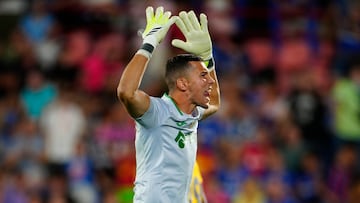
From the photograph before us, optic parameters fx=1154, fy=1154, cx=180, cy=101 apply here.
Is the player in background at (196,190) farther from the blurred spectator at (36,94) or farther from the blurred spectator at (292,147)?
the blurred spectator at (36,94)

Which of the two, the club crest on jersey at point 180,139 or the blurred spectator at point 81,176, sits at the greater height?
the club crest on jersey at point 180,139

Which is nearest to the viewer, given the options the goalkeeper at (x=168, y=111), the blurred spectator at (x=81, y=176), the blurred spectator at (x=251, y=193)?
the goalkeeper at (x=168, y=111)

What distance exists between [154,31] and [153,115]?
1.95 feet

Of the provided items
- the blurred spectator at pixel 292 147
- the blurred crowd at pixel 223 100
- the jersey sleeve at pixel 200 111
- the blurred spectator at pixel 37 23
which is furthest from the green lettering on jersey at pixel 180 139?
the blurred spectator at pixel 37 23

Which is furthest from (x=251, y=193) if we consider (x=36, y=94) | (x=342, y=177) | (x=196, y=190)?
(x=196, y=190)

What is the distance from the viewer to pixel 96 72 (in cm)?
1526

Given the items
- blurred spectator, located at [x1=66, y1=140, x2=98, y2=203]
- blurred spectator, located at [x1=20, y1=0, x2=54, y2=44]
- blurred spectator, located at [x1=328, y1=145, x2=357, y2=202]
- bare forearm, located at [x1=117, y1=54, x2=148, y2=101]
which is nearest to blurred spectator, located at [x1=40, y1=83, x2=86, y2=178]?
blurred spectator, located at [x1=66, y1=140, x2=98, y2=203]

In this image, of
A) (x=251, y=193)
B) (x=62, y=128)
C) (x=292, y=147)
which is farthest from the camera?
(x=62, y=128)

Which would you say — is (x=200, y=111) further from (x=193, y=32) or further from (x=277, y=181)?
(x=277, y=181)

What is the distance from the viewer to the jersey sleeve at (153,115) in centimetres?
791

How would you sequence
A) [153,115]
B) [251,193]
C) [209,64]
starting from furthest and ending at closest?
[251,193], [209,64], [153,115]

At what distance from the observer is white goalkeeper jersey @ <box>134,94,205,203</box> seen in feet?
26.3

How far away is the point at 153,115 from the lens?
7.96 meters

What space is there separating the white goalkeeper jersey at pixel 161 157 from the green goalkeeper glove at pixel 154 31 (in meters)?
0.35
